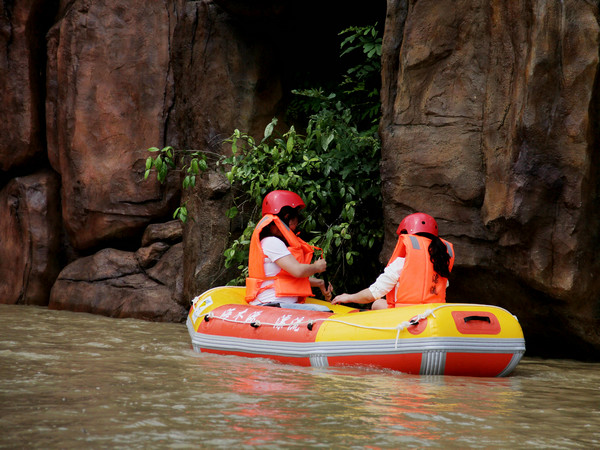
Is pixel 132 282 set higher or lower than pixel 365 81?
lower

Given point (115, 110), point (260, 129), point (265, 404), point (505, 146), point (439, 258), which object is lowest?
point (265, 404)

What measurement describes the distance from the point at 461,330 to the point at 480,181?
189 centimetres

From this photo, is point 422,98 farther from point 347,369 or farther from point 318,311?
→ point 347,369

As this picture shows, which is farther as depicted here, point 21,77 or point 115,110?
point 21,77

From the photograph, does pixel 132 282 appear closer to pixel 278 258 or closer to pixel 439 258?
pixel 278 258

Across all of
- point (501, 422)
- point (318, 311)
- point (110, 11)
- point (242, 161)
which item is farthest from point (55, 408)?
point (110, 11)

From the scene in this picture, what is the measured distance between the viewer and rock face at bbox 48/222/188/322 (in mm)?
9219

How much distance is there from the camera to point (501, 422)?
150 inches

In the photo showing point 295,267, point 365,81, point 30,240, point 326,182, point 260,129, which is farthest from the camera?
point 30,240

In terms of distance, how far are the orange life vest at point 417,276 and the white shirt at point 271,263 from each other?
103 cm

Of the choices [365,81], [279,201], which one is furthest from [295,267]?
[365,81]

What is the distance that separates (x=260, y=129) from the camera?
9023 millimetres

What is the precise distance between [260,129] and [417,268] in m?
3.82

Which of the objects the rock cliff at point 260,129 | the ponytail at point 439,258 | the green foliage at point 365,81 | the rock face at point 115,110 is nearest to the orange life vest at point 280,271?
the rock cliff at point 260,129
